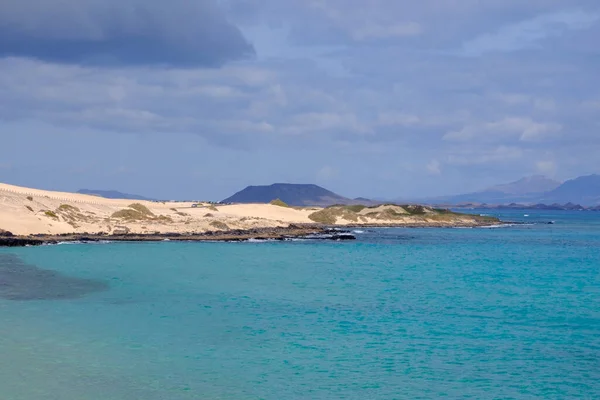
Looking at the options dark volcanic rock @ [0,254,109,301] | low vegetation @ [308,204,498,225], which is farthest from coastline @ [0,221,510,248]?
low vegetation @ [308,204,498,225]

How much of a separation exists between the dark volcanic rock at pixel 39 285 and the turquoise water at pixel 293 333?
133 millimetres

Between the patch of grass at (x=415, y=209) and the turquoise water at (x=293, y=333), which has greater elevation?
the patch of grass at (x=415, y=209)

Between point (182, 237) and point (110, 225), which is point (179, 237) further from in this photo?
point (110, 225)

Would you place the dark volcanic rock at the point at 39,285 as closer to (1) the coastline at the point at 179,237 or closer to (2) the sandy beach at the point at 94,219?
(1) the coastline at the point at 179,237

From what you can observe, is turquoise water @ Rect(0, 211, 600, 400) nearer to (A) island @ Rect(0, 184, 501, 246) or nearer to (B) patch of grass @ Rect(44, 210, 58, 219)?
(A) island @ Rect(0, 184, 501, 246)

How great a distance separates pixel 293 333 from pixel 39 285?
16680 mm

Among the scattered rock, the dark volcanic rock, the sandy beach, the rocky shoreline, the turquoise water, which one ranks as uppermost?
the sandy beach

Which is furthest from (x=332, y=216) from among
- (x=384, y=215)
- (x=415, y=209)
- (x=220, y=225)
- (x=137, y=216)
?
(x=137, y=216)

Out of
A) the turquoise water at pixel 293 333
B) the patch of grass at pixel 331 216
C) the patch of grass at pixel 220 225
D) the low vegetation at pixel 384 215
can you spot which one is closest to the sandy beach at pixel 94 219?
the patch of grass at pixel 220 225

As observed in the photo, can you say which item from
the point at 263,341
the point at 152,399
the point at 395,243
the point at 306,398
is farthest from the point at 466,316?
the point at 395,243

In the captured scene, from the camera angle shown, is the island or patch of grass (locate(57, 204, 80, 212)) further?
patch of grass (locate(57, 204, 80, 212))

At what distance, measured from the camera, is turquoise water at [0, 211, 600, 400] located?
15.9m

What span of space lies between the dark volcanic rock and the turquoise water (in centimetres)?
13

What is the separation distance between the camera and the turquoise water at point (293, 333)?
15.9 meters
